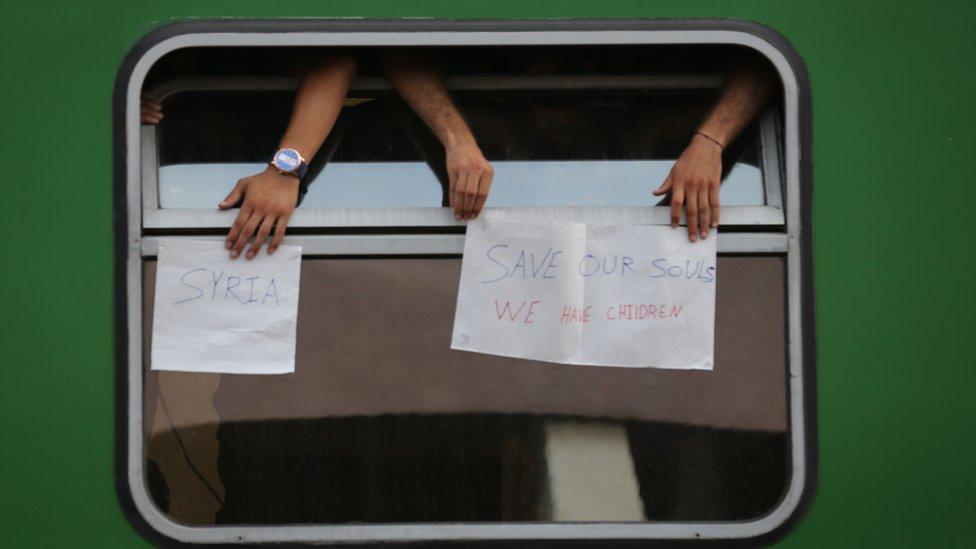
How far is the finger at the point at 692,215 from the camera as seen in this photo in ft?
6.27

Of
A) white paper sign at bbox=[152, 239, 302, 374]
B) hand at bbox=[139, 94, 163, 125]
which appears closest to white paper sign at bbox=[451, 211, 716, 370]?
white paper sign at bbox=[152, 239, 302, 374]

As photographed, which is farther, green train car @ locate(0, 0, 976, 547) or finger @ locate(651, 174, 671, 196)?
finger @ locate(651, 174, 671, 196)

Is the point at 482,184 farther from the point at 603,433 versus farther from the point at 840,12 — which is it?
the point at 840,12

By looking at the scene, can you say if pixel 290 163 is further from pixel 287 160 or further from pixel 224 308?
pixel 224 308

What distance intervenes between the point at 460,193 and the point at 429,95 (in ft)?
0.68

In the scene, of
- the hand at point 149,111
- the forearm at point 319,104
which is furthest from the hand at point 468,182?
the hand at point 149,111

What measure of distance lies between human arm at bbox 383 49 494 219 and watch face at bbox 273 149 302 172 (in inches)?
9.1

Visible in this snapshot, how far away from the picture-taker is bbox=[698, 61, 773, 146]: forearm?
1.97 m

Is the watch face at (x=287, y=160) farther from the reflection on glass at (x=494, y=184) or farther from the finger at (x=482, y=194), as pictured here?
the finger at (x=482, y=194)

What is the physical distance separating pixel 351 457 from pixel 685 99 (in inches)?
36.1

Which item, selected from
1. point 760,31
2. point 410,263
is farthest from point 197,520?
point 760,31

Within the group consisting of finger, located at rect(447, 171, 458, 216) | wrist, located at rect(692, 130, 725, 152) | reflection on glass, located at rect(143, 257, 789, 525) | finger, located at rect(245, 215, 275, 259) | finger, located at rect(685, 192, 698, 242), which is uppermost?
wrist, located at rect(692, 130, 725, 152)

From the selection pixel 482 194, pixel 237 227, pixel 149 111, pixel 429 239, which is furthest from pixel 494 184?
pixel 149 111

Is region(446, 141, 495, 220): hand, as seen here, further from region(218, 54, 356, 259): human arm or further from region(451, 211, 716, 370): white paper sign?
region(218, 54, 356, 259): human arm
